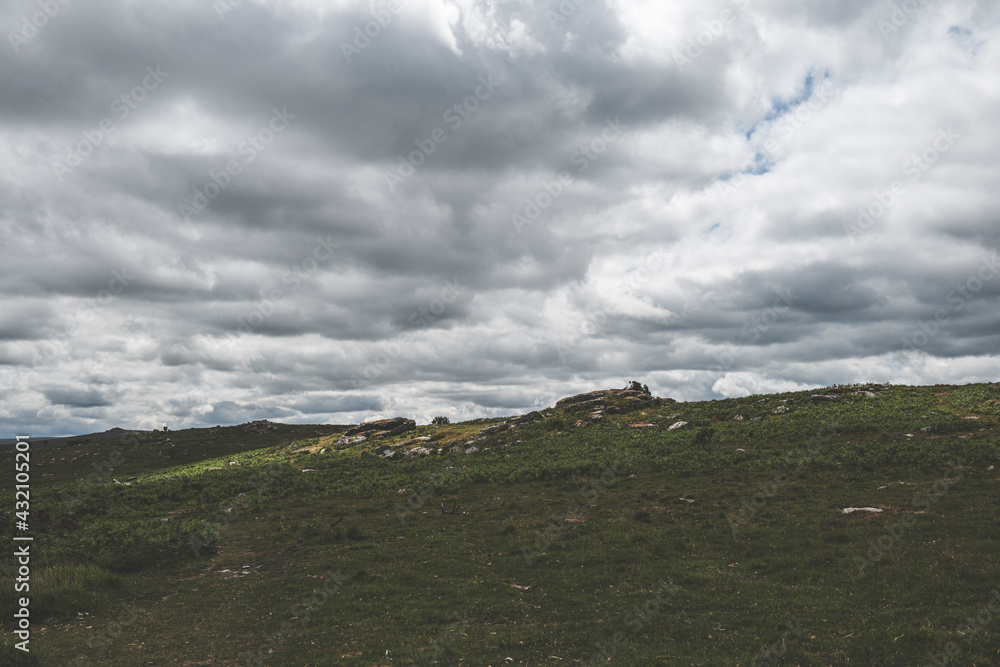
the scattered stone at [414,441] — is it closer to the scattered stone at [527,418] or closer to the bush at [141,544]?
the scattered stone at [527,418]

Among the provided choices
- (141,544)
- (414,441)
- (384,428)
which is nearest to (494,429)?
(414,441)

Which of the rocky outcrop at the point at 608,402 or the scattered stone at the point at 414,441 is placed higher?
the rocky outcrop at the point at 608,402

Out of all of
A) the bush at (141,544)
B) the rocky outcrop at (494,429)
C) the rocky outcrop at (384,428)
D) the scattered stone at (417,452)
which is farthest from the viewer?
the rocky outcrop at (384,428)

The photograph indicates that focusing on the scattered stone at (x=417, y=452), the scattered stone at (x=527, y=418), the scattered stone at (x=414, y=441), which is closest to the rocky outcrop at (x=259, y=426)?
the scattered stone at (x=414, y=441)

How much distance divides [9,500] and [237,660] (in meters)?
52.8

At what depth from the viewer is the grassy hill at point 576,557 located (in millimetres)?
16422

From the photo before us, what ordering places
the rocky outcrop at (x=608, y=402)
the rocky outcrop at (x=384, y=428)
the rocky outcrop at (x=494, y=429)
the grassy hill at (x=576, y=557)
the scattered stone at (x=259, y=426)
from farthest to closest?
the scattered stone at (x=259, y=426) → the rocky outcrop at (x=384, y=428) → the rocky outcrop at (x=608, y=402) → the rocky outcrop at (x=494, y=429) → the grassy hill at (x=576, y=557)

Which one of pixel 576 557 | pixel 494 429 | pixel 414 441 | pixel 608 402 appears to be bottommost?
pixel 576 557

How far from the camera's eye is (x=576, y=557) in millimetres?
26875

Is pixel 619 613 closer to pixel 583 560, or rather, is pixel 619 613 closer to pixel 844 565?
pixel 583 560

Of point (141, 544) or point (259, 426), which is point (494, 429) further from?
point (259, 426)

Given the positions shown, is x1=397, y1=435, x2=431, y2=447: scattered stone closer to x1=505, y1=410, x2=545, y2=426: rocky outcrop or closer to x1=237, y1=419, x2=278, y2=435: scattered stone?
x1=505, y1=410, x2=545, y2=426: rocky outcrop

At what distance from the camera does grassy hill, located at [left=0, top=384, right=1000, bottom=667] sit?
16422mm

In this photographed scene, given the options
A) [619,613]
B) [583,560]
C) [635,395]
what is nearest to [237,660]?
[619,613]
